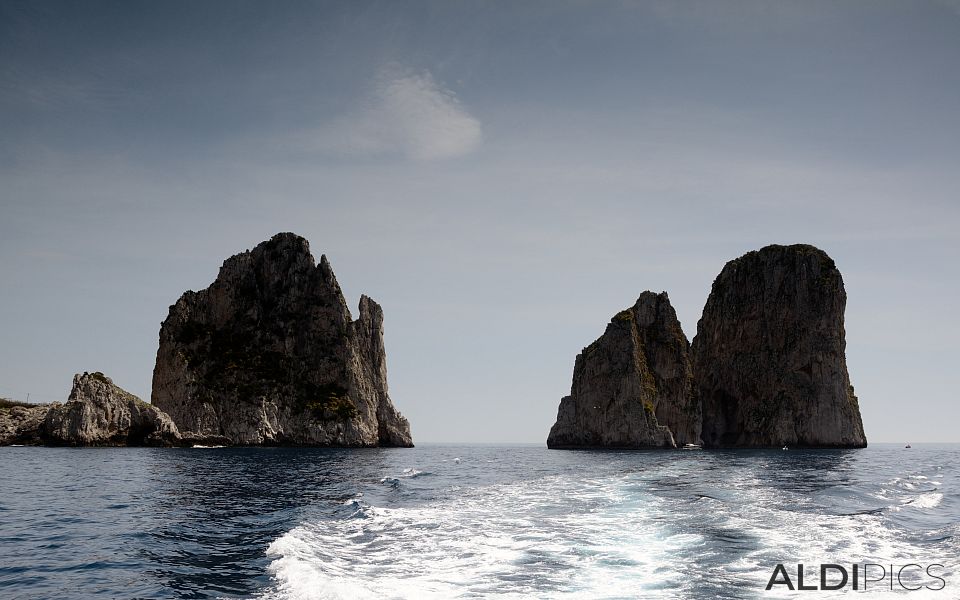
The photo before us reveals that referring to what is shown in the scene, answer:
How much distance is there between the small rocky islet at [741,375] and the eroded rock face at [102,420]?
83.7 m

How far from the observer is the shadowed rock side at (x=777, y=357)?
150000mm

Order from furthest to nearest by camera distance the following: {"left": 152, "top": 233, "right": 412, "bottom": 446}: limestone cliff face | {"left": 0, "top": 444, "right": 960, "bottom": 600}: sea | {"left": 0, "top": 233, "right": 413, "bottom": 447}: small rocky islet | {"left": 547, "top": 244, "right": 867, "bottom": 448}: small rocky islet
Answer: {"left": 547, "top": 244, "right": 867, "bottom": 448}: small rocky islet < {"left": 152, "top": 233, "right": 412, "bottom": 446}: limestone cliff face < {"left": 0, "top": 233, "right": 413, "bottom": 447}: small rocky islet < {"left": 0, "top": 444, "right": 960, "bottom": 600}: sea

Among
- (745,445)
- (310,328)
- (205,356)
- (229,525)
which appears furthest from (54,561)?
(745,445)

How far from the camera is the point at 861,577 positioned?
737 inches

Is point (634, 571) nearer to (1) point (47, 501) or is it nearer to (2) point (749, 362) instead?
(1) point (47, 501)

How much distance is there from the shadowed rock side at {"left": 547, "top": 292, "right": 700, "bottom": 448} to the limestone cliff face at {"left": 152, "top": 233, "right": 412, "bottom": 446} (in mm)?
39176

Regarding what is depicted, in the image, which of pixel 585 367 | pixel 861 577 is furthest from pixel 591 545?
pixel 585 367

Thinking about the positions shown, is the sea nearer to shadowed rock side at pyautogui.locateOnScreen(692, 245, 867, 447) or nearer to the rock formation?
the rock formation

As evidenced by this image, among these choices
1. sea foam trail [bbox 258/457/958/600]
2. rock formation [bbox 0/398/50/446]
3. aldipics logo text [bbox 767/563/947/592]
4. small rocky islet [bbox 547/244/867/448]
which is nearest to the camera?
aldipics logo text [bbox 767/563/947/592]

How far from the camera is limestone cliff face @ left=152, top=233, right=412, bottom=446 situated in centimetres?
12588

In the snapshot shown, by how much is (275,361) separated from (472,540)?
123m

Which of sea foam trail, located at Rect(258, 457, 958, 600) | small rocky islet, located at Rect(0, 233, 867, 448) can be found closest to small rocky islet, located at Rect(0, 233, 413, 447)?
small rocky islet, located at Rect(0, 233, 867, 448)

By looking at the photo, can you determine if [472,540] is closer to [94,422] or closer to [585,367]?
[94,422]

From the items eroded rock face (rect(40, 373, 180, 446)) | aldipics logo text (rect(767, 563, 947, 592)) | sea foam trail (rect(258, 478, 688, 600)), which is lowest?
sea foam trail (rect(258, 478, 688, 600))
